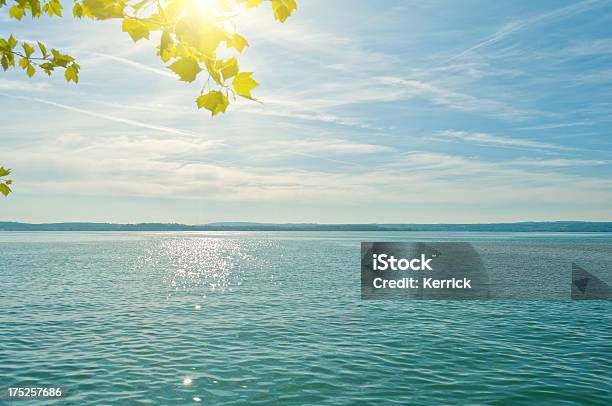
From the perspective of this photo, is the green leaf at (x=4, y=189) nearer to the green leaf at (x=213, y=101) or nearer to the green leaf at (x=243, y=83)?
the green leaf at (x=213, y=101)

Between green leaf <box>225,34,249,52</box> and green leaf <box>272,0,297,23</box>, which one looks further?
green leaf <box>272,0,297,23</box>

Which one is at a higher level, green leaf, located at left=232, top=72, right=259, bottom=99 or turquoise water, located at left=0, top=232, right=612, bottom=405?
green leaf, located at left=232, top=72, right=259, bottom=99

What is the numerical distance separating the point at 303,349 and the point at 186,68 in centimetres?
2367

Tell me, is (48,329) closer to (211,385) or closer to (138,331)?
(138,331)

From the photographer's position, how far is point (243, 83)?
293 cm

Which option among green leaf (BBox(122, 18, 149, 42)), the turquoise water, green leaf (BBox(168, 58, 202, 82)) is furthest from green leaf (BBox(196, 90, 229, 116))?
the turquoise water

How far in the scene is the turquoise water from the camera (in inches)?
715

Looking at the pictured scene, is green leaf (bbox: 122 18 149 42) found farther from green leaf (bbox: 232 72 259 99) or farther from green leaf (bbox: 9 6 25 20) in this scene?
green leaf (bbox: 9 6 25 20)

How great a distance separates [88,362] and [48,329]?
32.6 ft

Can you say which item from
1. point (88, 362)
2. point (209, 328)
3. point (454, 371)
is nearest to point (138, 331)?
point (209, 328)

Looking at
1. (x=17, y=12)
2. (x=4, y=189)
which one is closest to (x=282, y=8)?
(x=17, y=12)

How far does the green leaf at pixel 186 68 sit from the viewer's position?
9.45 ft

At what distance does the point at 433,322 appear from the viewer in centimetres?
3272

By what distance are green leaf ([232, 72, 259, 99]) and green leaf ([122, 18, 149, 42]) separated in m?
0.81
